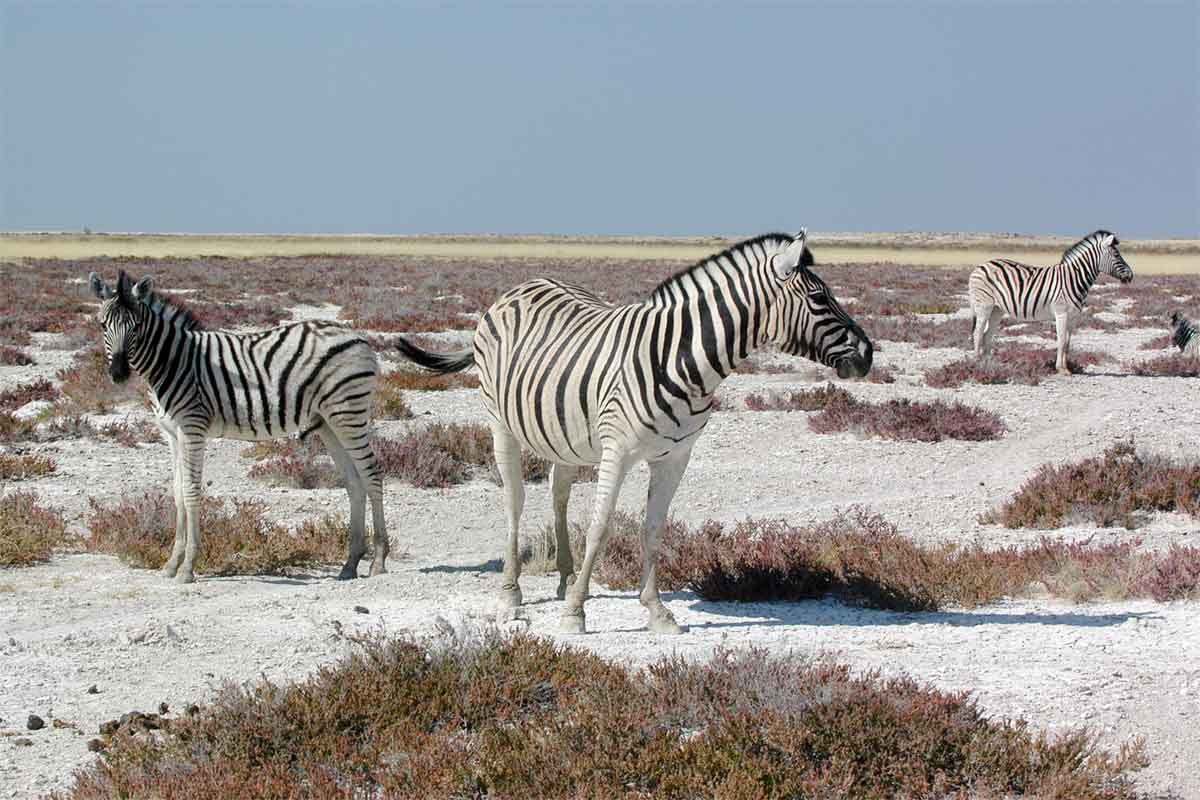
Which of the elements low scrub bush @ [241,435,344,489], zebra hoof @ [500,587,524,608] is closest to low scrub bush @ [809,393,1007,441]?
low scrub bush @ [241,435,344,489]

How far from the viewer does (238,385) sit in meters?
9.15

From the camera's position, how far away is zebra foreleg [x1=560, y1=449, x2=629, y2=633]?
669cm

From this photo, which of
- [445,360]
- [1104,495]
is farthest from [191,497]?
[1104,495]

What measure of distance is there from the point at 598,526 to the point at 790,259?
73.3 inches

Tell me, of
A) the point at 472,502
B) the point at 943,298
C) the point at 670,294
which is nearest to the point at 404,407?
the point at 472,502

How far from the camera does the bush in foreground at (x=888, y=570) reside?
25.0 ft

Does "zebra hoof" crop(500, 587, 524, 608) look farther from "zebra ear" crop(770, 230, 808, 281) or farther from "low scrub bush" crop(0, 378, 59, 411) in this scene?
"low scrub bush" crop(0, 378, 59, 411)

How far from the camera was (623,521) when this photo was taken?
958cm

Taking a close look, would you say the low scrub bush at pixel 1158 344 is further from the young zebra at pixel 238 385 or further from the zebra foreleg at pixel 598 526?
the zebra foreleg at pixel 598 526

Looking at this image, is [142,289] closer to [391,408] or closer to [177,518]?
[177,518]

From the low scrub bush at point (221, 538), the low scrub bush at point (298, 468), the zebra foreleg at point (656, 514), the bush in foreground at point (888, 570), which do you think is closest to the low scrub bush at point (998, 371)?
the bush in foreground at point (888, 570)

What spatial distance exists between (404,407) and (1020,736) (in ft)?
37.4

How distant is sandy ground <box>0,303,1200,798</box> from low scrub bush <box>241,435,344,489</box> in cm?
24

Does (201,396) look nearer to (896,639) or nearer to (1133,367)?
(896,639)
